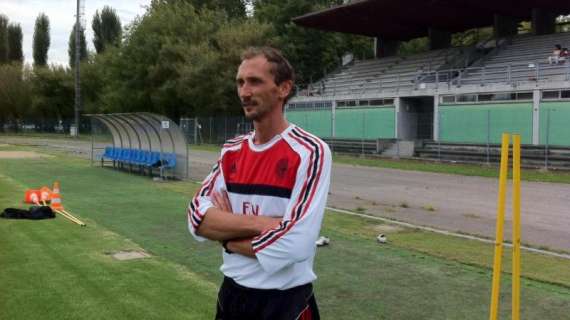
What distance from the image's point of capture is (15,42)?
3452 inches

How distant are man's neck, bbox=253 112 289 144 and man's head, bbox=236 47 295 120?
0.09 feet

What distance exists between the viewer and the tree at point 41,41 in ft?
290

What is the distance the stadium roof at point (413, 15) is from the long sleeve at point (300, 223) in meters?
34.0

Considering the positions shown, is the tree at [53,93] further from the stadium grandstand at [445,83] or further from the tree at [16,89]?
the stadium grandstand at [445,83]

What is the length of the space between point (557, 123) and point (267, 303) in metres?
24.3

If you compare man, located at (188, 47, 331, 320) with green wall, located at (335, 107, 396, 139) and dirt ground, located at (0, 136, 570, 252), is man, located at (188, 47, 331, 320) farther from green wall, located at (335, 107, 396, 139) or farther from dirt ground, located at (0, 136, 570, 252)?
green wall, located at (335, 107, 396, 139)

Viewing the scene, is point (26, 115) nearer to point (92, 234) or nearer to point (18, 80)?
point (18, 80)

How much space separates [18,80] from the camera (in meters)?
74.6

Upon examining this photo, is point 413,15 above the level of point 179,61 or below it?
above

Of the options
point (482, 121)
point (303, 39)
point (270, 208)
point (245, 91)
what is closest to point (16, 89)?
point (303, 39)

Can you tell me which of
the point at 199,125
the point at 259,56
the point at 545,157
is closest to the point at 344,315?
the point at 259,56

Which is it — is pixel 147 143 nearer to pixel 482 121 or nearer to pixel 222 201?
pixel 482 121

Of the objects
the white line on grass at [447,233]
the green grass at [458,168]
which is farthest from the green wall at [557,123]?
the white line on grass at [447,233]

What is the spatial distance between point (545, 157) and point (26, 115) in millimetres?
69494
